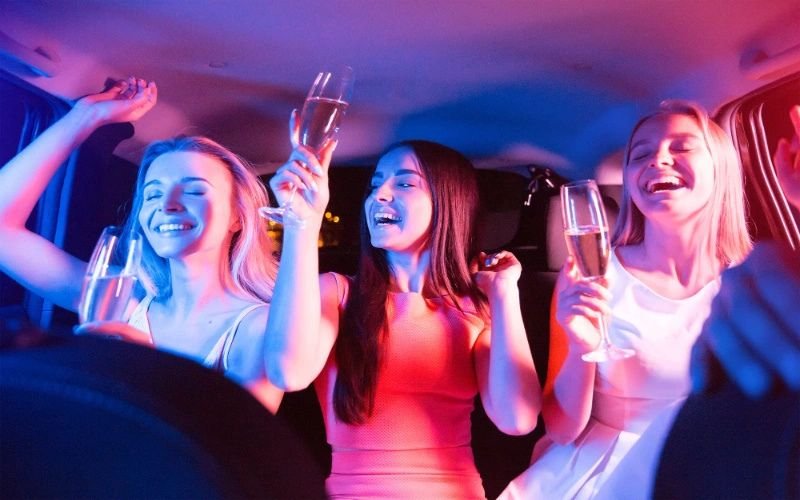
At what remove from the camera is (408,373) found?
112 centimetres

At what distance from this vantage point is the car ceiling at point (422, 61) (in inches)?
41.7

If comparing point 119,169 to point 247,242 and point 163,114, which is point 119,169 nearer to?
point 163,114

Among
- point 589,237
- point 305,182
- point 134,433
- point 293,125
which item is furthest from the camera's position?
point 293,125

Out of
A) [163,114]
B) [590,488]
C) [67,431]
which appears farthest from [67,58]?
[590,488]

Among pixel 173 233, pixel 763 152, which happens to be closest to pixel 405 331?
pixel 173 233

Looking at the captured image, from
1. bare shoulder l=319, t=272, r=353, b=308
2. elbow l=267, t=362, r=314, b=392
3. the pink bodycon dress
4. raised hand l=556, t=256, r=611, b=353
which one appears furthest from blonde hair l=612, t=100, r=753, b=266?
elbow l=267, t=362, r=314, b=392

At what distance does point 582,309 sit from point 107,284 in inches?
28.4

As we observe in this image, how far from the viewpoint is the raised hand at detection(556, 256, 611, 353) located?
3.11ft

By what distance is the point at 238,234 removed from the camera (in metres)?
1.15

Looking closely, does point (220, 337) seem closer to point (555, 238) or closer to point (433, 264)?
point (433, 264)

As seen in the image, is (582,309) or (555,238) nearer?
(582,309)

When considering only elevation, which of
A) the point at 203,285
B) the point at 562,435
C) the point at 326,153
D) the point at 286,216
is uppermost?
the point at 326,153

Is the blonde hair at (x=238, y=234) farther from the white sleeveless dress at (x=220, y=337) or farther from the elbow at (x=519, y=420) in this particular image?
the elbow at (x=519, y=420)

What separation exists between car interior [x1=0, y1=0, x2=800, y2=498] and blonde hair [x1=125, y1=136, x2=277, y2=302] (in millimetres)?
20
